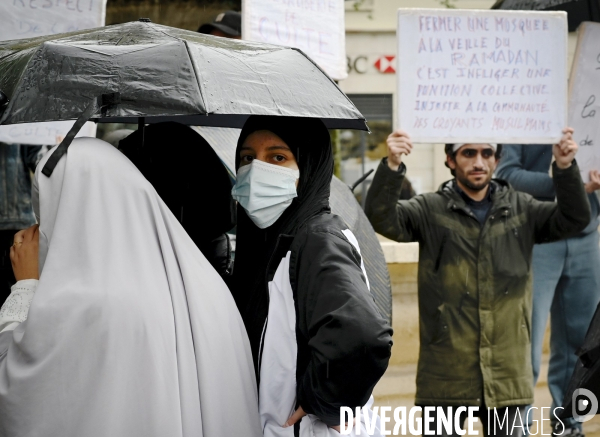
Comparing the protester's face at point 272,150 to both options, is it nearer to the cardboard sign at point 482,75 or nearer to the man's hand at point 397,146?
the man's hand at point 397,146

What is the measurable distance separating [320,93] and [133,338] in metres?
0.94

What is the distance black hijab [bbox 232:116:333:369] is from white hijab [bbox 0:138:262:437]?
365 mm

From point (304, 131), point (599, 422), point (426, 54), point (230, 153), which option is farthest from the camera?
point (599, 422)

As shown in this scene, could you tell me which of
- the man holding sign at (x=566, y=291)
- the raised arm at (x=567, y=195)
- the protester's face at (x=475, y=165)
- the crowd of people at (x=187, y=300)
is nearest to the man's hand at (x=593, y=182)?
the man holding sign at (x=566, y=291)

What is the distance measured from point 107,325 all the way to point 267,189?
0.74 metres

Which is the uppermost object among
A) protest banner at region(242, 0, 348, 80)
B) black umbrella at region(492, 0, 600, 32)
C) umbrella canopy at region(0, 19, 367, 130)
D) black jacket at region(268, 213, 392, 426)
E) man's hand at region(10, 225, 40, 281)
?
black umbrella at region(492, 0, 600, 32)

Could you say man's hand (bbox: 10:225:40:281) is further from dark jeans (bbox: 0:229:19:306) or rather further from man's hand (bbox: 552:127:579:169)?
man's hand (bbox: 552:127:579:169)

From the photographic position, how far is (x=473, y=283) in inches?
196

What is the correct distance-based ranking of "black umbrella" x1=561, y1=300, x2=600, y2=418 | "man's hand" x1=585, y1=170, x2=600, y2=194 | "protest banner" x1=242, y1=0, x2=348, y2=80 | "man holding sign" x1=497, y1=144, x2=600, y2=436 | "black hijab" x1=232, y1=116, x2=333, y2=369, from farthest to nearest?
"man holding sign" x1=497, y1=144, x2=600, y2=436
"man's hand" x1=585, y1=170, x2=600, y2=194
"protest banner" x1=242, y1=0, x2=348, y2=80
"black umbrella" x1=561, y1=300, x2=600, y2=418
"black hijab" x1=232, y1=116, x2=333, y2=369

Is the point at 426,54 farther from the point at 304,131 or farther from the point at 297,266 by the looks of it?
the point at 297,266

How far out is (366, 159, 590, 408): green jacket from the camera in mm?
4918

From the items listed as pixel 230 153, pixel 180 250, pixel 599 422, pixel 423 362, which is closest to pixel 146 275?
pixel 180 250

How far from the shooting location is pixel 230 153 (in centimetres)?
460

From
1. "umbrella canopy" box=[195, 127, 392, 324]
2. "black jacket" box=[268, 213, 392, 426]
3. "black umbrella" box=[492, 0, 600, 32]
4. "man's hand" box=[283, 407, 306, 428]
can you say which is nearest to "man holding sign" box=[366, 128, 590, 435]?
"umbrella canopy" box=[195, 127, 392, 324]
